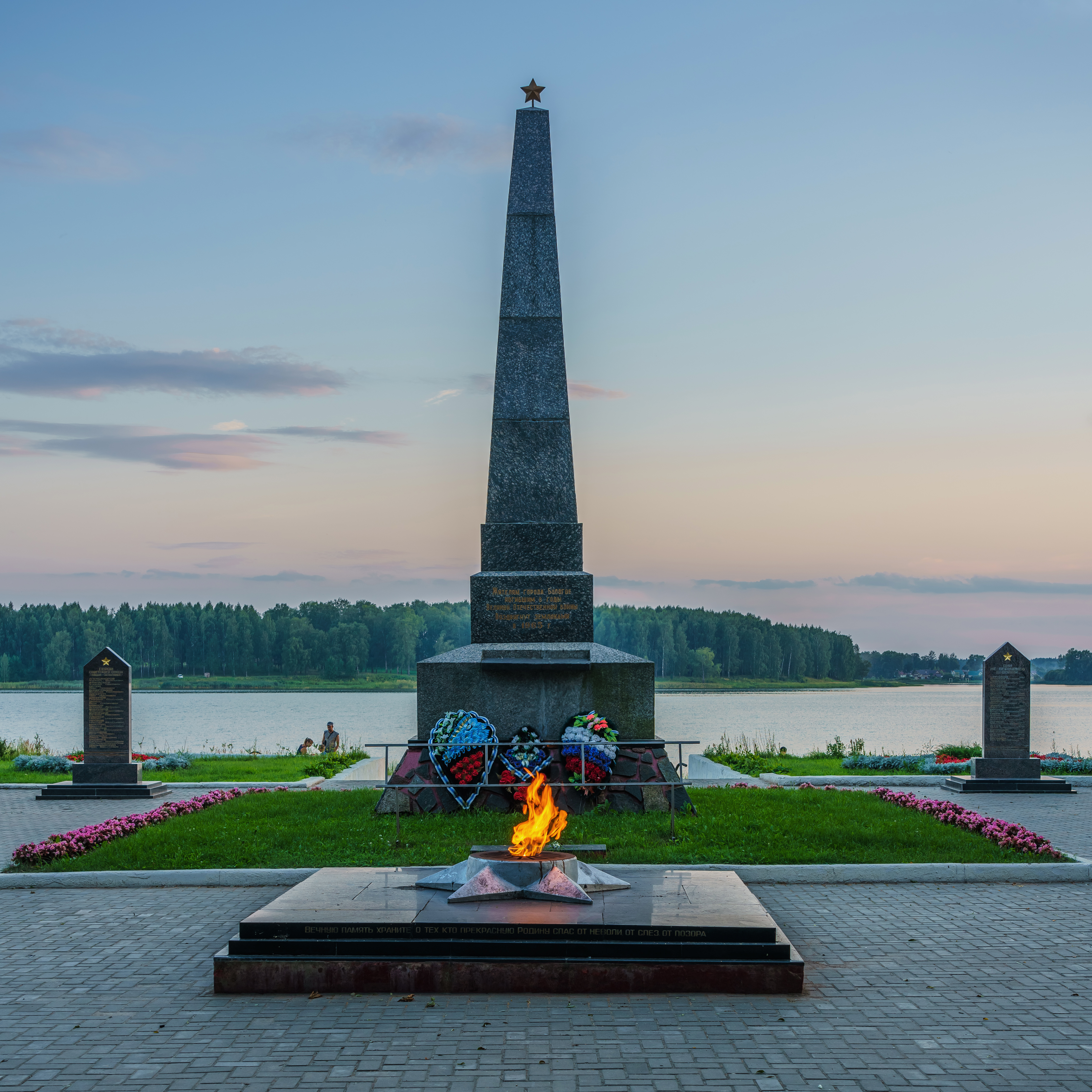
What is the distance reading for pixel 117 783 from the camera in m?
14.2

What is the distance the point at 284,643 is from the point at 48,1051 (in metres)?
69.4

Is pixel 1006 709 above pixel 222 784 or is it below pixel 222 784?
above

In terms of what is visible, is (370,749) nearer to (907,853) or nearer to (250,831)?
(250,831)

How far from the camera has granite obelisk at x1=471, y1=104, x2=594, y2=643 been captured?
12.4 meters

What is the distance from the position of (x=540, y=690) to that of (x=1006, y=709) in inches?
274

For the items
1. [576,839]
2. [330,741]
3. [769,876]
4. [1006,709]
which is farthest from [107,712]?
[1006,709]

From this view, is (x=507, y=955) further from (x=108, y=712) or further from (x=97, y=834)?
(x=108, y=712)

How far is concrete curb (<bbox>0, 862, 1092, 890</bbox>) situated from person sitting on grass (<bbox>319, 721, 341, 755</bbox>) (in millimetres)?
12137

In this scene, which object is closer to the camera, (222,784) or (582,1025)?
(582,1025)

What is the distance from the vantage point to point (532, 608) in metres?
12.4

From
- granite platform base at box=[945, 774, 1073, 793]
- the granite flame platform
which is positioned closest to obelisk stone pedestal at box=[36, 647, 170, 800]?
the granite flame platform

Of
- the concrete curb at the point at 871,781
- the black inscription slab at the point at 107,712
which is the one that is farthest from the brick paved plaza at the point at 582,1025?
the concrete curb at the point at 871,781

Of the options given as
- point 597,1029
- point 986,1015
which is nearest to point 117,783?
point 597,1029

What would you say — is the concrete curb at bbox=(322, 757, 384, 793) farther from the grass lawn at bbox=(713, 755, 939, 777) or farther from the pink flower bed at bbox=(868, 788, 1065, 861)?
the pink flower bed at bbox=(868, 788, 1065, 861)
